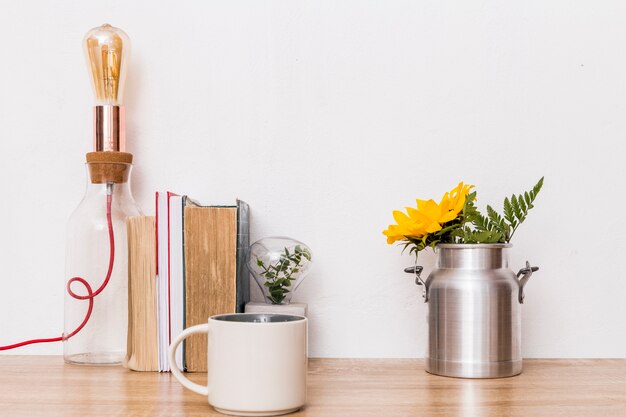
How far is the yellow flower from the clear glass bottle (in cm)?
38

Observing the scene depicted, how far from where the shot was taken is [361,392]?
75 centimetres

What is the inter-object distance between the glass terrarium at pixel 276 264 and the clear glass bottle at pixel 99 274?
0.62ft

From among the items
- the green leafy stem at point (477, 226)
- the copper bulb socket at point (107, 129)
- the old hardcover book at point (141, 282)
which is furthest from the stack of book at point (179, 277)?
the green leafy stem at point (477, 226)

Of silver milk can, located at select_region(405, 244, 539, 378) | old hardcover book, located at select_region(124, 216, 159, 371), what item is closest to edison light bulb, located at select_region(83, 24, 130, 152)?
old hardcover book, located at select_region(124, 216, 159, 371)

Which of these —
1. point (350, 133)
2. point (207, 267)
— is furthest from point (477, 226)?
point (207, 267)

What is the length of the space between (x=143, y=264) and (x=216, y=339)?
0.26m

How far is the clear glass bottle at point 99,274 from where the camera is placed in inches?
36.7

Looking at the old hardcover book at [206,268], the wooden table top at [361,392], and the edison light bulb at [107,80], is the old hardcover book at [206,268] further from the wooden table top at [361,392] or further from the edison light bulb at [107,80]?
the edison light bulb at [107,80]

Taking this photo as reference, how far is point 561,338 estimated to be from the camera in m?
1.00

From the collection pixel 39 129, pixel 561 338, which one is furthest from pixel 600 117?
pixel 39 129

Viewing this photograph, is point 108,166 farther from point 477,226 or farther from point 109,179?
point 477,226

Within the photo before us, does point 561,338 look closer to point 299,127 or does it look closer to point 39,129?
point 299,127

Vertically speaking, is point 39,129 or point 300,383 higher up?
point 39,129

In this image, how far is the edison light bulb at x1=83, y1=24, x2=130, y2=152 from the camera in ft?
3.10
